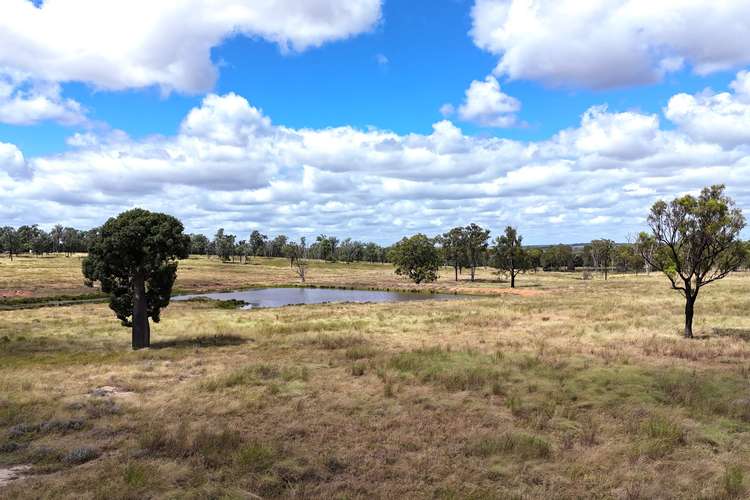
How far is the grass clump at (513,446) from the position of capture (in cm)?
1192

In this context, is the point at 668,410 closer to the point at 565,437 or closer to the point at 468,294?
the point at 565,437

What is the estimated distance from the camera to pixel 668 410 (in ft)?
49.5

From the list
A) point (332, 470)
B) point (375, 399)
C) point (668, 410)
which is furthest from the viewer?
point (375, 399)

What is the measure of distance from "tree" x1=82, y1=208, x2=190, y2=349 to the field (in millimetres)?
2757

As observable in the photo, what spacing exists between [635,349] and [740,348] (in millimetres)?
5146

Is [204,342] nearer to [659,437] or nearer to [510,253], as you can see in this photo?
[659,437]

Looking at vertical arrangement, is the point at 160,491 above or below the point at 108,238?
below

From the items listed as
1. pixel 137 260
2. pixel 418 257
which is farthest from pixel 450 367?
pixel 418 257

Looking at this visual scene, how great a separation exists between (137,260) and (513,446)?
23447mm

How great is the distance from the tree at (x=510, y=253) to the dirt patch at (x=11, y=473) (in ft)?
325

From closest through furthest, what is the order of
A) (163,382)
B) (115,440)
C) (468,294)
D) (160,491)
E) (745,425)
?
1. (160,491)
2. (115,440)
3. (745,425)
4. (163,382)
5. (468,294)

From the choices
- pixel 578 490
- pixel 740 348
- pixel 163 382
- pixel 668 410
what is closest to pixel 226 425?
pixel 163 382

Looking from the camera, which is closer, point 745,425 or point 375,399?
point 745,425

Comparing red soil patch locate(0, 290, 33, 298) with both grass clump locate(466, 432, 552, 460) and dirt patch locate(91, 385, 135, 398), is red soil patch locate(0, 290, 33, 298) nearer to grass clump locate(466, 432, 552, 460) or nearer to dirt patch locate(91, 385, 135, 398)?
dirt patch locate(91, 385, 135, 398)
